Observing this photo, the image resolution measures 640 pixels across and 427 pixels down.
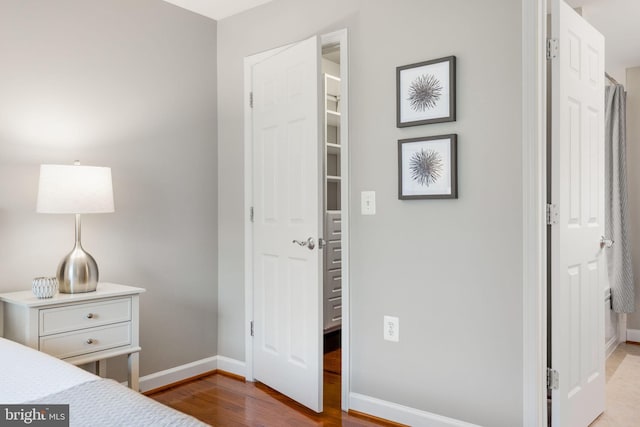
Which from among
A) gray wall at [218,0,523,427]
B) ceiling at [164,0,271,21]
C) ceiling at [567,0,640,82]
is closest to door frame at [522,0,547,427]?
gray wall at [218,0,523,427]

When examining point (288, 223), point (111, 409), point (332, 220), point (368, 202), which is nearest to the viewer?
point (111, 409)

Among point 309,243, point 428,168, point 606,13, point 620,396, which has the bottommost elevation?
point 620,396

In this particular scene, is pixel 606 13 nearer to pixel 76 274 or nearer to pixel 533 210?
pixel 533 210

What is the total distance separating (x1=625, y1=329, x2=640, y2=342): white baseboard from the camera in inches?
163

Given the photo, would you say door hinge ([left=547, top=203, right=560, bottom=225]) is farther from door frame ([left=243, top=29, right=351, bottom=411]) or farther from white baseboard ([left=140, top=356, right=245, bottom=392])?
white baseboard ([left=140, top=356, right=245, bottom=392])

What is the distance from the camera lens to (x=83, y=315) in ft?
7.47

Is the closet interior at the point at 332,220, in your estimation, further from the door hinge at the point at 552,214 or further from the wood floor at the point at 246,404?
the door hinge at the point at 552,214

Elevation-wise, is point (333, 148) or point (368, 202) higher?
point (333, 148)

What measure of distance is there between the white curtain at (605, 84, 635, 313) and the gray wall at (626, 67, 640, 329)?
8.2 inches

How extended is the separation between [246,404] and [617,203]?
324 centimetres

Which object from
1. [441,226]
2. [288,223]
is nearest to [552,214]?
[441,226]

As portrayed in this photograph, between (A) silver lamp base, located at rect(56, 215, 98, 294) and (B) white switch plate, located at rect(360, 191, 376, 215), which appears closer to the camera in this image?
(A) silver lamp base, located at rect(56, 215, 98, 294)

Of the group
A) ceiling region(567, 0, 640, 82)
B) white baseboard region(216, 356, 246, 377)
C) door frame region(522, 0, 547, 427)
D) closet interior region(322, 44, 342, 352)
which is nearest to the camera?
door frame region(522, 0, 547, 427)

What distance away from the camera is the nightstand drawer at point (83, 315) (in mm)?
2158
